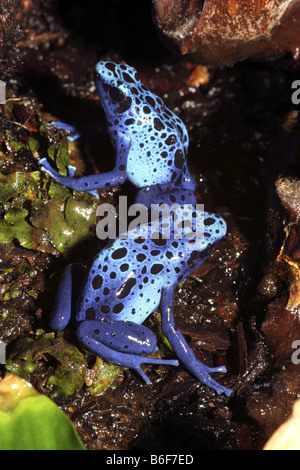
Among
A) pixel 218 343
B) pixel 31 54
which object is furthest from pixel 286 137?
pixel 31 54

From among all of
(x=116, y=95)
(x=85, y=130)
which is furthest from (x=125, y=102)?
(x=85, y=130)

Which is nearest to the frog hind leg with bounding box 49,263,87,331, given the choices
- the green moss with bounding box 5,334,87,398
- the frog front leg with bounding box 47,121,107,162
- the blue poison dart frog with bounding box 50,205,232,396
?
the blue poison dart frog with bounding box 50,205,232,396

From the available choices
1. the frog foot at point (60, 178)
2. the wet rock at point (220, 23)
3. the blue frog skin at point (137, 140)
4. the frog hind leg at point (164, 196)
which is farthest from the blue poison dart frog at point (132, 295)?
the wet rock at point (220, 23)

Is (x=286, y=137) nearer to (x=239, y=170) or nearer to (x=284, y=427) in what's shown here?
(x=239, y=170)

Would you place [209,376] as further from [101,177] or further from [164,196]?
A: [101,177]

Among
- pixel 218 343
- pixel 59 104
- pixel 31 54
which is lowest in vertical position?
pixel 218 343
